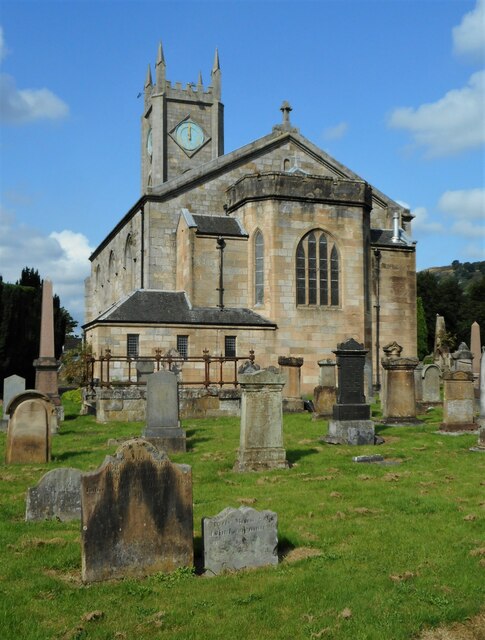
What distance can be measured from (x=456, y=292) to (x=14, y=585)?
68847 mm

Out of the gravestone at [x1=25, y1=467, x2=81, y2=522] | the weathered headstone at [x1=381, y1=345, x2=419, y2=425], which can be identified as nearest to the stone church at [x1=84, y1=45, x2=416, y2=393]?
the weathered headstone at [x1=381, y1=345, x2=419, y2=425]

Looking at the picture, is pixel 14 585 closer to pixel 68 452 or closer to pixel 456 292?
pixel 68 452

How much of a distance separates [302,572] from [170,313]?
891 inches

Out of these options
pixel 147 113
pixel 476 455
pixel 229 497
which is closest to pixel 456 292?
pixel 147 113

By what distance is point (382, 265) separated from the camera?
3438 cm

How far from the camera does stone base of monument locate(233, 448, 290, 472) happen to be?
1231 centimetres

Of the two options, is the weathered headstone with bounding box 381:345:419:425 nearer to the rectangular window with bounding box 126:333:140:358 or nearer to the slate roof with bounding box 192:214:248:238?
the rectangular window with bounding box 126:333:140:358

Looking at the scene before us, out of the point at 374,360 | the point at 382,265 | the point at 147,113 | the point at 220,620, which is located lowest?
the point at 220,620

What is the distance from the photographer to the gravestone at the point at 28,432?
1344 centimetres

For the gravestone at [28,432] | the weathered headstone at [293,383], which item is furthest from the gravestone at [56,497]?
the weathered headstone at [293,383]

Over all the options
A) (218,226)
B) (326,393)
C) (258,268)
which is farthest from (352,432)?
(218,226)

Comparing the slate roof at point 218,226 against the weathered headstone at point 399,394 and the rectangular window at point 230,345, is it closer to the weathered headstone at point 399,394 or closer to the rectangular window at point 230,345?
the rectangular window at point 230,345

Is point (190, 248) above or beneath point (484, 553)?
above

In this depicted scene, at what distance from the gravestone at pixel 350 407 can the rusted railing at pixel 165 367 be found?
324 inches
